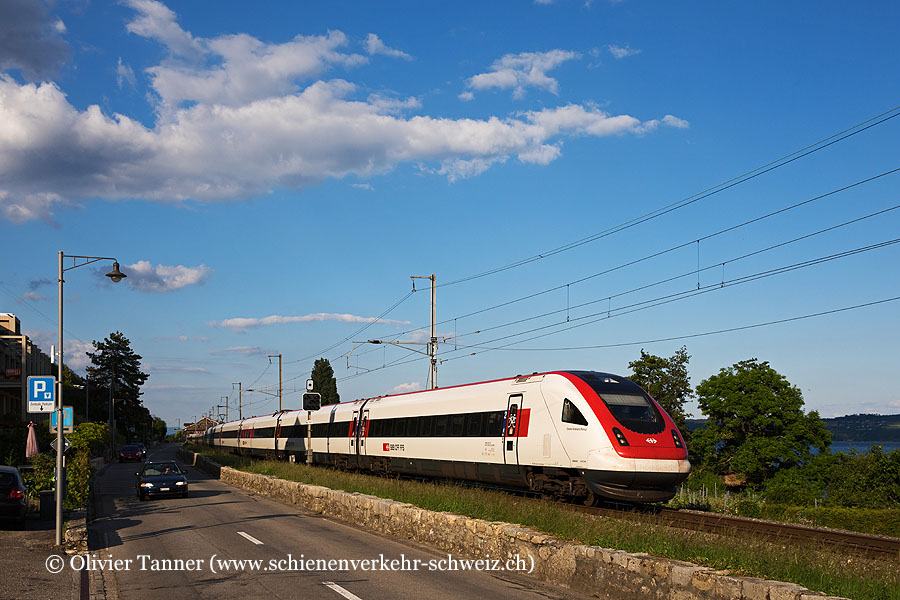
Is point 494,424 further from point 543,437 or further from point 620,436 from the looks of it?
point 620,436

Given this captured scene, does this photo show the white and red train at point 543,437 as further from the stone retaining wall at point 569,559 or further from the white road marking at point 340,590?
the white road marking at point 340,590

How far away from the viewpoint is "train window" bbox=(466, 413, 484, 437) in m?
23.7

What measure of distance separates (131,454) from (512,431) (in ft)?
179

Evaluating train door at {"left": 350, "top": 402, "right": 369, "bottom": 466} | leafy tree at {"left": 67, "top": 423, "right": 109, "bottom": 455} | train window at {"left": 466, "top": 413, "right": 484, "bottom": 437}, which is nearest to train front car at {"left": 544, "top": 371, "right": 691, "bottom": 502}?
train window at {"left": 466, "top": 413, "right": 484, "bottom": 437}

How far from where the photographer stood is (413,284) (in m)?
48.6

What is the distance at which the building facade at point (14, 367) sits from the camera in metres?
57.9

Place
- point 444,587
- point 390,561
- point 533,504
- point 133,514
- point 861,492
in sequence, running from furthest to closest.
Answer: point 861,492
point 133,514
point 533,504
point 390,561
point 444,587

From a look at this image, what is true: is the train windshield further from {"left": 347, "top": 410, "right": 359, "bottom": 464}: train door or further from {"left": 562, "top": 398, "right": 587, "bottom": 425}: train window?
{"left": 347, "top": 410, "right": 359, "bottom": 464}: train door

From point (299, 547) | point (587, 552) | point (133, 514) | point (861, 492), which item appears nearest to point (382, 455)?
point (133, 514)

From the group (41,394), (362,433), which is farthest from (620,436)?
(362,433)

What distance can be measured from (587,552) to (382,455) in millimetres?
22132

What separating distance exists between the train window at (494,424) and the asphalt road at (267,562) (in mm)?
5319

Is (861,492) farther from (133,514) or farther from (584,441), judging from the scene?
(133,514)

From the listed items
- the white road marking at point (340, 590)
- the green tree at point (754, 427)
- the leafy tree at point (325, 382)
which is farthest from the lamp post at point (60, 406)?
the leafy tree at point (325, 382)
